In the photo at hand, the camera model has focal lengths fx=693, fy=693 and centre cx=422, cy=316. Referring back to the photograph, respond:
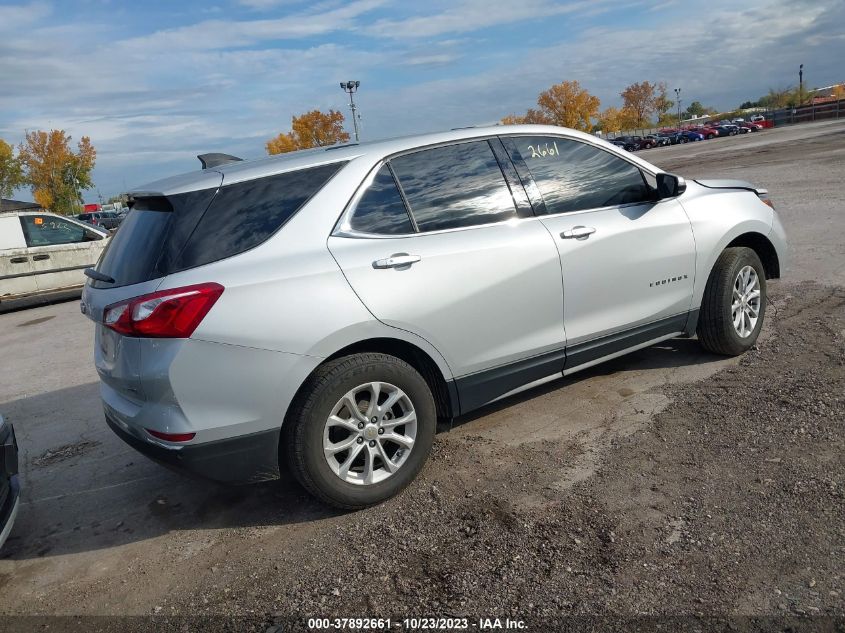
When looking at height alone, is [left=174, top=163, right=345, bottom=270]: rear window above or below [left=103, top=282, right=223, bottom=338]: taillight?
above

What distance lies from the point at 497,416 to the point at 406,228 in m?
1.57

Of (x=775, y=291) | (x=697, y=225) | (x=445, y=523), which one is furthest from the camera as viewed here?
(x=775, y=291)

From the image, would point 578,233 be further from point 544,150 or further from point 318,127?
point 318,127

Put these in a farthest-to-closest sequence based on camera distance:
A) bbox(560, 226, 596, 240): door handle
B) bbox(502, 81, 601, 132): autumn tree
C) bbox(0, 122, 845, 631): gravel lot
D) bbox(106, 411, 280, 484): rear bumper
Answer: bbox(502, 81, 601, 132): autumn tree, bbox(560, 226, 596, 240): door handle, bbox(106, 411, 280, 484): rear bumper, bbox(0, 122, 845, 631): gravel lot

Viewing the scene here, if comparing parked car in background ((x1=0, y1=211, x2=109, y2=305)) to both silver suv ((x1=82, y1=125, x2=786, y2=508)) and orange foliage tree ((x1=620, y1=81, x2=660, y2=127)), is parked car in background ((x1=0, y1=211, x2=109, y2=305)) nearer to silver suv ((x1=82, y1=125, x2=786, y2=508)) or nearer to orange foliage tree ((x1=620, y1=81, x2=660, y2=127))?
silver suv ((x1=82, y1=125, x2=786, y2=508))

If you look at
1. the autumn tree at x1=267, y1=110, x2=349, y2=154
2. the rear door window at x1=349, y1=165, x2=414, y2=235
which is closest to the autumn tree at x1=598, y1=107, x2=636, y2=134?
the autumn tree at x1=267, y1=110, x2=349, y2=154

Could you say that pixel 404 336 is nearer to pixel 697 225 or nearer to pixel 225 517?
pixel 225 517

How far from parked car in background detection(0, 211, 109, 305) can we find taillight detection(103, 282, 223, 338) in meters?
9.65

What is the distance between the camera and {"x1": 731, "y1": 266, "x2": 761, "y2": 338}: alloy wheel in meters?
4.95

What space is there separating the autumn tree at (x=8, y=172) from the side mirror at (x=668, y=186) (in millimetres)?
69591

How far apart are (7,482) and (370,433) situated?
1.78m

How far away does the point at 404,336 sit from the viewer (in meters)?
3.53

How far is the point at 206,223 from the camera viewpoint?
10.8 ft

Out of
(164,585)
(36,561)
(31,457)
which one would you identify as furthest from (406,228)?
(31,457)
